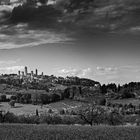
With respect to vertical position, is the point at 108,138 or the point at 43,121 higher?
the point at 108,138

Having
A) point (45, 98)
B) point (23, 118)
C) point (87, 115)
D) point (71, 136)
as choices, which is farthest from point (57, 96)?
point (71, 136)

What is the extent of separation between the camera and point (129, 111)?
5581 inches

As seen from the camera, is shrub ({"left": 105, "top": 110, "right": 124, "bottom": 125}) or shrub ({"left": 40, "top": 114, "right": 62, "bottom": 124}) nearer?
shrub ({"left": 105, "top": 110, "right": 124, "bottom": 125})

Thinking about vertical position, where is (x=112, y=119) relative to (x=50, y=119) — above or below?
above

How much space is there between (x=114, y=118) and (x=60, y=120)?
641 inches

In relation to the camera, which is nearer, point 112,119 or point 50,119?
point 112,119

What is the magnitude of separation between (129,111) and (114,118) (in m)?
58.7

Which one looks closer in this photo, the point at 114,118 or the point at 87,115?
the point at 87,115

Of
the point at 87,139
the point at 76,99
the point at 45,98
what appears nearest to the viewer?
the point at 87,139

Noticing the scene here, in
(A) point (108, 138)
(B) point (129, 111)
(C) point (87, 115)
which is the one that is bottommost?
(B) point (129, 111)

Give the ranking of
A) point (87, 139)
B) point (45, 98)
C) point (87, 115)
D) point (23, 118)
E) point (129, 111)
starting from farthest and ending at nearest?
1. point (45, 98)
2. point (129, 111)
3. point (23, 118)
4. point (87, 115)
5. point (87, 139)

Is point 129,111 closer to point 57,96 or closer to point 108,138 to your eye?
point 57,96

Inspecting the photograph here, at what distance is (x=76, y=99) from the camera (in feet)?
627

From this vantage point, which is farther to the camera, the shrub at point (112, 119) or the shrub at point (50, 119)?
the shrub at point (50, 119)
